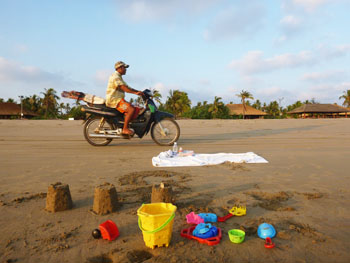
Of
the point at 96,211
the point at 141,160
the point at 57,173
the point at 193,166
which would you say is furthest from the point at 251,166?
the point at 57,173

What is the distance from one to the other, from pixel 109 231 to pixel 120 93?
504 cm

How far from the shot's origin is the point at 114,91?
6438 mm

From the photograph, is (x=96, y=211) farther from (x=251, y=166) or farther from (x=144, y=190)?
(x=251, y=166)

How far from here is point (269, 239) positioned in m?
1.87

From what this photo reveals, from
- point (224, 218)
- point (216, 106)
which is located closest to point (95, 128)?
point (224, 218)

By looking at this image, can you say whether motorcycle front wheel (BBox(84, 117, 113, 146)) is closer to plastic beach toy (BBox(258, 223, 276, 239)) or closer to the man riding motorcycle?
the man riding motorcycle

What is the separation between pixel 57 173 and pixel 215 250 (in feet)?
9.91

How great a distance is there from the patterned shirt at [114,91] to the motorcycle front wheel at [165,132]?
1257 mm

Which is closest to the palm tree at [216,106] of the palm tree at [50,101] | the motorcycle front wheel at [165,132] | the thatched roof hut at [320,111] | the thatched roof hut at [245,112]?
the thatched roof hut at [245,112]

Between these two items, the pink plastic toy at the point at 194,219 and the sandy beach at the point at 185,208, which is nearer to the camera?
the sandy beach at the point at 185,208

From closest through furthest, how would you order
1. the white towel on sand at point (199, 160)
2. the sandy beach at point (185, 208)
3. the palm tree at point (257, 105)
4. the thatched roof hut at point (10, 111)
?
the sandy beach at point (185, 208), the white towel on sand at point (199, 160), the thatched roof hut at point (10, 111), the palm tree at point (257, 105)

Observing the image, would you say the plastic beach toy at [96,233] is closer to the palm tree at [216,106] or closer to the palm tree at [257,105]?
the palm tree at [216,106]

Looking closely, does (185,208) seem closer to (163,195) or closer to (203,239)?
(163,195)

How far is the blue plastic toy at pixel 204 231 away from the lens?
1914 millimetres
